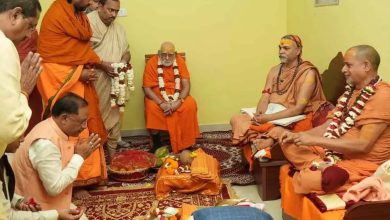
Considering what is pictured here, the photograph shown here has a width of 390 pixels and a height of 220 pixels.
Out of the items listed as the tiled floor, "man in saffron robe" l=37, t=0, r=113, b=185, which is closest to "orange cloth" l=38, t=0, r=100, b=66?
"man in saffron robe" l=37, t=0, r=113, b=185

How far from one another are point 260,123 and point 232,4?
229 centimetres

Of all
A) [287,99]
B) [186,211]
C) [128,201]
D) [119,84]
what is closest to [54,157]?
[186,211]

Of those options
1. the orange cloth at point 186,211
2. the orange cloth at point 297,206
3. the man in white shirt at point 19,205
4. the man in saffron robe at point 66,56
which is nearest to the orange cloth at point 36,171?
the man in white shirt at point 19,205

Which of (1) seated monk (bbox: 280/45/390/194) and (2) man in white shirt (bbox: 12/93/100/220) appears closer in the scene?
(2) man in white shirt (bbox: 12/93/100/220)

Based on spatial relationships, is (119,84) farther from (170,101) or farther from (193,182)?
(193,182)

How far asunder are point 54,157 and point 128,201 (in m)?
1.37

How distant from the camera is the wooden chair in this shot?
3.71 metres

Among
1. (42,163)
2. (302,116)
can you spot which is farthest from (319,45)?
(42,163)

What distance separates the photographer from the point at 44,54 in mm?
3838

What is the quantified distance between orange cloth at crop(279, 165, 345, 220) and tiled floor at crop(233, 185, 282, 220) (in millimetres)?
300

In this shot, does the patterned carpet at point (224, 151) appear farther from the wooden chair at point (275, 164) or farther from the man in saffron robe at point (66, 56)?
the man in saffron robe at point (66, 56)

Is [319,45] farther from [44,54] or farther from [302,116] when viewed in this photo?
[44,54]

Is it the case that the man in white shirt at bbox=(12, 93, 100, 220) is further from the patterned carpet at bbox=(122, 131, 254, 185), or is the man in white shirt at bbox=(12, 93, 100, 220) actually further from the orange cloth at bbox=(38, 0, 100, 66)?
the patterned carpet at bbox=(122, 131, 254, 185)

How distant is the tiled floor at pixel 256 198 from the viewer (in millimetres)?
3551
